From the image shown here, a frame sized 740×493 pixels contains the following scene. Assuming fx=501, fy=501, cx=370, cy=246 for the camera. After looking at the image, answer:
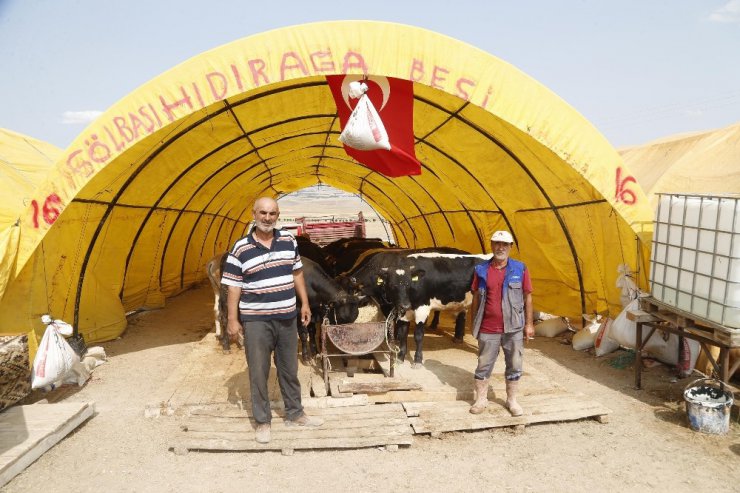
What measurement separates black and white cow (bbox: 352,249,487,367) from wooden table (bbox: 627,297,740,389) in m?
2.64

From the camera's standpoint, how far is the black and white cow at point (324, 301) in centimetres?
761

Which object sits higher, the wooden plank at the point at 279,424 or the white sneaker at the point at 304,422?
the white sneaker at the point at 304,422

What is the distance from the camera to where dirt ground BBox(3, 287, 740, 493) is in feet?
15.3

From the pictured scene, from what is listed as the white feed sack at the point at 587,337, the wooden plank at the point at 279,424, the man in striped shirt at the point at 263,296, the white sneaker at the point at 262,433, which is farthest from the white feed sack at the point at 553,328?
the white sneaker at the point at 262,433

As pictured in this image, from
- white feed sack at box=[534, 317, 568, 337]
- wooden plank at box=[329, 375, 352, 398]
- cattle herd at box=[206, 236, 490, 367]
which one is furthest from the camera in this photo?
white feed sack at box=[534, 317, 568, 337]

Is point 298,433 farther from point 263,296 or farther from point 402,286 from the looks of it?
point 402,286

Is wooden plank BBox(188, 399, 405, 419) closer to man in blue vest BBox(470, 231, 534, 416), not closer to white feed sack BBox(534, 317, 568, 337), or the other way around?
man in blue vest BBox(470, 231, 534, 416)

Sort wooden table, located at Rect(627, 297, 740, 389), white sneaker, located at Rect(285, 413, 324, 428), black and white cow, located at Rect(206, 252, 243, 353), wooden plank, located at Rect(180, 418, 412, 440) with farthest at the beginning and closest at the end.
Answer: black and white cow, located at Rect(206, 252, 243, 353), white sneaker, located at Rect(285, 413, 324, 428), wooden table, located at Rect(627, 297, 740, 389), wooden plank, located at Rect(180, 418, 412, 440)

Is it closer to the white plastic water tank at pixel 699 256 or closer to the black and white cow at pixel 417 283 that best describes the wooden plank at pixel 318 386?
the black and white cow at pixel 417 283

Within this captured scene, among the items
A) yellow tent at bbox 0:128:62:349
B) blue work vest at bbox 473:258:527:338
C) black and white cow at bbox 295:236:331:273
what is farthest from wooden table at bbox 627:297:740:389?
yellow tent at bbox 0:128:62:349

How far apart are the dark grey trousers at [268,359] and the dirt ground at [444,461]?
0.51 meters

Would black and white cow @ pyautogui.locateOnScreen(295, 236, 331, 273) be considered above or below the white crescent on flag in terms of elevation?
below

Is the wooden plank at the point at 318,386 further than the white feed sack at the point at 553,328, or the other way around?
the white feed sack at the point at 553,328

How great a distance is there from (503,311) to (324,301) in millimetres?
3200
